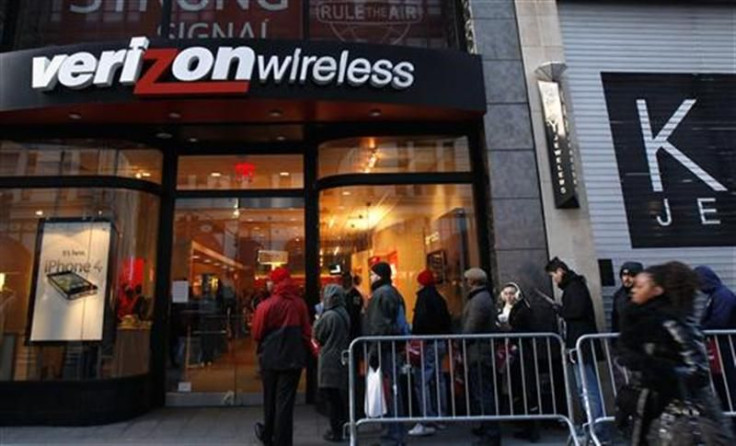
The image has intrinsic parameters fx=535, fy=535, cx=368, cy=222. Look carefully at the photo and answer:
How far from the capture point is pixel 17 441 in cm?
617

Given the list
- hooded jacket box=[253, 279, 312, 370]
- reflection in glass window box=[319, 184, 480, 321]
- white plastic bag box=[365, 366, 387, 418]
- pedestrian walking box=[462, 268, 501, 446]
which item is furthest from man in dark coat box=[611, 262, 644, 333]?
hooded jacket box=[253, 279, 312, 370]

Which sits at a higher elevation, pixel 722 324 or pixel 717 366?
pixel 722 324

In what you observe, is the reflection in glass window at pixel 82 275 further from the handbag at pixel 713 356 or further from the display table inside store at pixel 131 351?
the handbag at pixel 713 356

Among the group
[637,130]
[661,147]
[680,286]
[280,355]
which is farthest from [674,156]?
[280,355]

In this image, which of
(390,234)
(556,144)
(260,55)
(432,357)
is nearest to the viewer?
(432,357)

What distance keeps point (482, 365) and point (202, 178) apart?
5.40 metres

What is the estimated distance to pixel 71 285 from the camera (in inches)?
290

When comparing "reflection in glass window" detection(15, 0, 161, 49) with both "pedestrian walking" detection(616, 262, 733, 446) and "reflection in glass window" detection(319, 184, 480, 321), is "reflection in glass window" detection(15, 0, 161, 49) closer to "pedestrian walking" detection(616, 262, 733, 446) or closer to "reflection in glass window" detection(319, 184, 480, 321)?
"reflection in glass window" detection(319, 184, 480, 321)

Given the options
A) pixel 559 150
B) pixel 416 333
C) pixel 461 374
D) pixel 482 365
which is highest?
pixel 559 150

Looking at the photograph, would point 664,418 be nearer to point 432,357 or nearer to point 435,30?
point 432,357

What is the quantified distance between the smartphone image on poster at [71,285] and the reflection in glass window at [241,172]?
2.08m

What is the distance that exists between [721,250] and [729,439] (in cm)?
579

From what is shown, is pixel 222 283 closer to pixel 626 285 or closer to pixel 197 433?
pixel 197 433

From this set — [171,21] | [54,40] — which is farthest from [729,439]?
[54,40]
